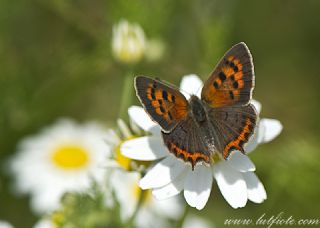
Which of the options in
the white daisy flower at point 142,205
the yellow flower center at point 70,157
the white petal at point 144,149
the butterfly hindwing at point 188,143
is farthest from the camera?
the yellow flower center at point 70,157

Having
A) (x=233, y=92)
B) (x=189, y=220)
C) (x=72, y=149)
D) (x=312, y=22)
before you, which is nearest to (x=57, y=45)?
(x=72, y=149)

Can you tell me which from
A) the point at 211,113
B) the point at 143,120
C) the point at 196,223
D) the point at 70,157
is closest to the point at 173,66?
the point at 70,157

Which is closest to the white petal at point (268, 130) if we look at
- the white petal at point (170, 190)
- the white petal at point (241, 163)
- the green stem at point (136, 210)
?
the white petal at point (241, 163)

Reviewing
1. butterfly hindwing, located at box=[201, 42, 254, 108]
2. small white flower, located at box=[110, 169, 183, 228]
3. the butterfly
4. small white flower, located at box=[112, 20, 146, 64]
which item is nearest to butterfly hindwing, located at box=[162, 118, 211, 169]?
the butterfly

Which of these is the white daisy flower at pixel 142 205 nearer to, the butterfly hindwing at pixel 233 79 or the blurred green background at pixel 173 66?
the blurred green background at pixel 173 66

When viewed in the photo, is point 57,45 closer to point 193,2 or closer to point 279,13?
point 193,2

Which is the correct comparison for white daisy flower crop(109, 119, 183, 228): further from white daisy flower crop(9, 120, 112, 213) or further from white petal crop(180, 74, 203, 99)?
white petal crop(180, 74, 203, 99)
